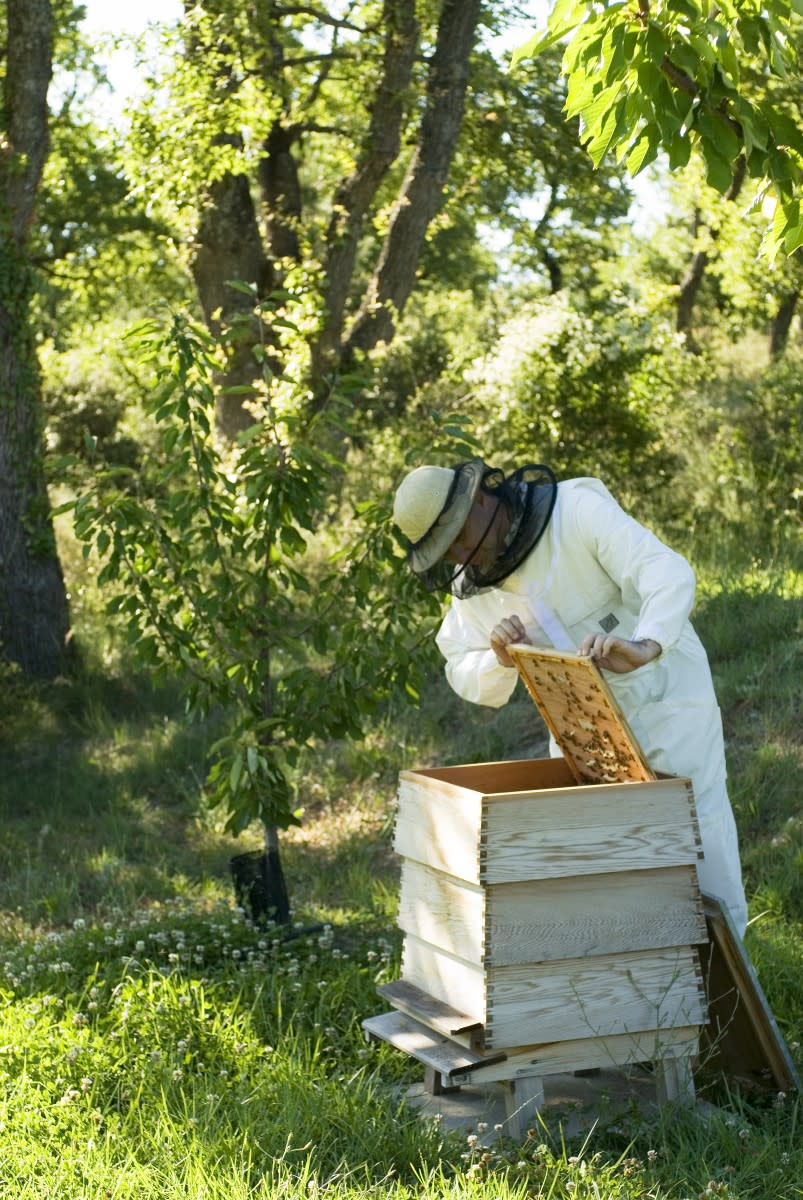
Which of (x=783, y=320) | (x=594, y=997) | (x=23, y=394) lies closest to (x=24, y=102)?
(x=23, y=394)

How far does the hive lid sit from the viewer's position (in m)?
3.54

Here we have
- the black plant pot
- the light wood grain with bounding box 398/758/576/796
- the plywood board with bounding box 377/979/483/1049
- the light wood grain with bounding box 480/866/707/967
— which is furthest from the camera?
the black plant pot

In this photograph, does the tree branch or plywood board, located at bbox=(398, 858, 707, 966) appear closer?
plywood board, located at bbox=(398, 858, 707, 966)

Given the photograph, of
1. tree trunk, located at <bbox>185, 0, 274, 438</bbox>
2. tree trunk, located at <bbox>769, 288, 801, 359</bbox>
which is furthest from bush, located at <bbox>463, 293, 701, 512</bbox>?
tree trunk, located at <bbox>769, 288, 801, 359</bbox>

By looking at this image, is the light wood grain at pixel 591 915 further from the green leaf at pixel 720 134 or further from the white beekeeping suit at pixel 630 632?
the green leaf at pixel 720 134

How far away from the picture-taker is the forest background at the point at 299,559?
357 centimetres

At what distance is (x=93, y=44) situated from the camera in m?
13.9

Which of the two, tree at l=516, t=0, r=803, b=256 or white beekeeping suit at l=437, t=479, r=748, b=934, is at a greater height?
tree at l=516, t=0, r=803, b=256

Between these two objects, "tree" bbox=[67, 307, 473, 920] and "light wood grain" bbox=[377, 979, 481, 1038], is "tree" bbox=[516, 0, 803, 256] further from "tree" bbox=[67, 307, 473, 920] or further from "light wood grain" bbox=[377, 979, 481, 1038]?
"light wood grain" bbox=[377, 979, 481, 1038]

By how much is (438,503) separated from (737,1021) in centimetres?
172

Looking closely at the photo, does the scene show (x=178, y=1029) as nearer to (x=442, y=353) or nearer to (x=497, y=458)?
(x=497, y=458)

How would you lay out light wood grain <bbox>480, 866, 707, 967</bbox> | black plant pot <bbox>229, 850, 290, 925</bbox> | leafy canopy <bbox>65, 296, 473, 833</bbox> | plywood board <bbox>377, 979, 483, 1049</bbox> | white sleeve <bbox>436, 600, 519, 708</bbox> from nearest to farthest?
1. light wood grain <bbox>480, 866, 707, 967</bbox>
2. plywood board <bbox>377, 979, 483, 1049</bbox>
3. white sleeve <bbox>436, 600, 519, 708</bbox>
4. leafy canopy <bbox>65, 296, 473, 833</bbox>
5. black plant pot <bbox>229, 850, 290, 925</bbox>

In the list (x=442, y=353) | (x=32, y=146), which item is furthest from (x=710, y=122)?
(x=442, y=353)

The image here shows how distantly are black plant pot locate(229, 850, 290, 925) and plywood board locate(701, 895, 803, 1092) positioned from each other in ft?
7.75
